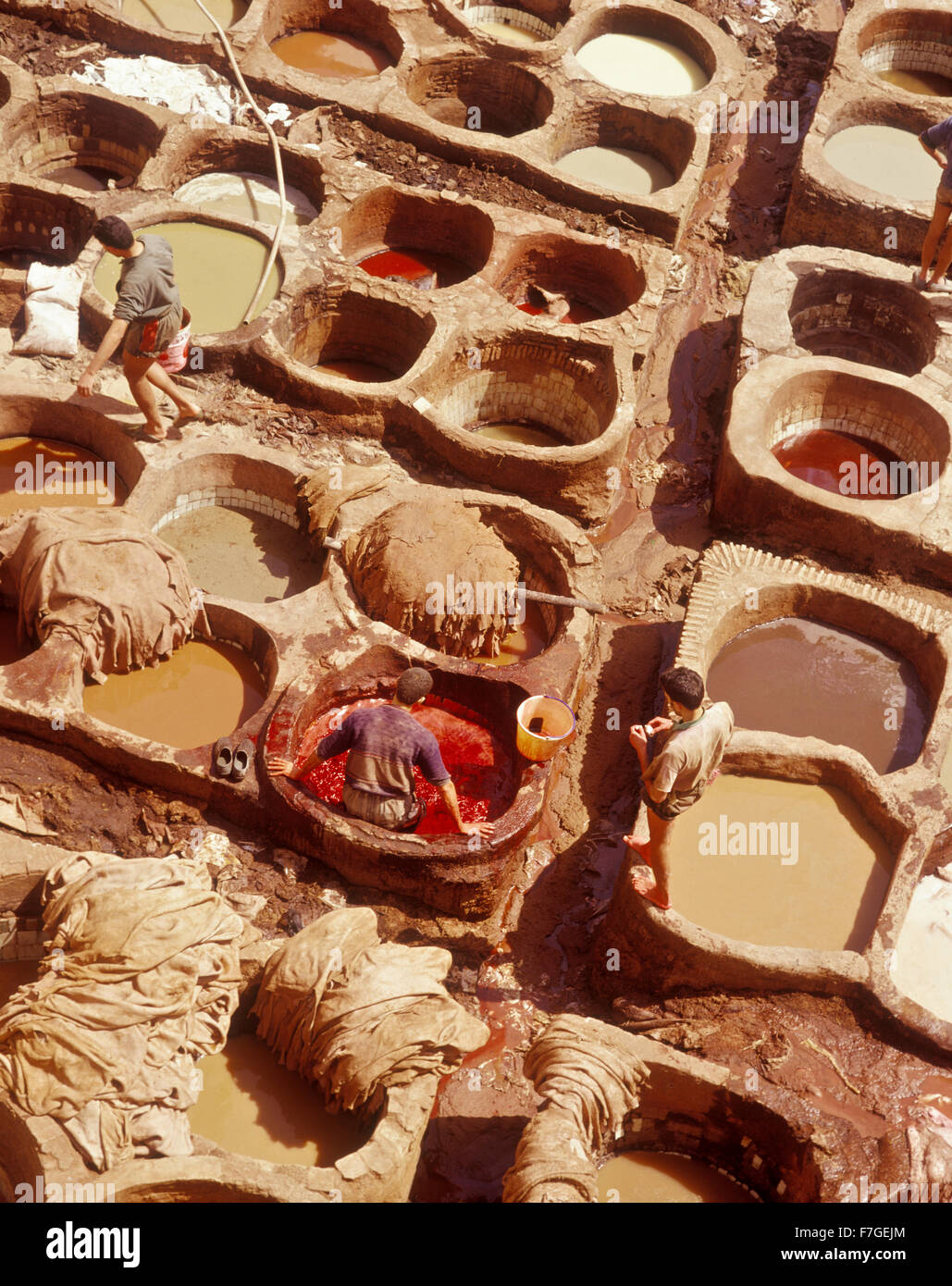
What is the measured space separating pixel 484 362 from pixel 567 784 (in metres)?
4.59

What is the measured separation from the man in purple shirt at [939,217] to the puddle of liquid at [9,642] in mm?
9282

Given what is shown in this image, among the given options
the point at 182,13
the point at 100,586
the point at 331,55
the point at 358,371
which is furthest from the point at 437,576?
the point at 182,13

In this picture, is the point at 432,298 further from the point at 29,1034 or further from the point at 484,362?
the point at 29,1034

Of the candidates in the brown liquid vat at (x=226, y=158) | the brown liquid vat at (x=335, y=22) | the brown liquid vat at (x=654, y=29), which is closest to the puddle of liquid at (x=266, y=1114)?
the brown liquid vat at (x=226, y=158)

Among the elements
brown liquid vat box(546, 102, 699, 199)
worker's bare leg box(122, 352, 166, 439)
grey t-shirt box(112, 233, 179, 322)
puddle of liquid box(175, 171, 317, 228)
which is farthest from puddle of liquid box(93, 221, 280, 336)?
brown liquid vat box(546, 102, 699, 199)

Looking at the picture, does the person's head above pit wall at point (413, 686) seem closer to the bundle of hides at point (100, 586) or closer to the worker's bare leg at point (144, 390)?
the bundle of hides at point (100, 586)

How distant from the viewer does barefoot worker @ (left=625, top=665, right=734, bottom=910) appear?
7875mm

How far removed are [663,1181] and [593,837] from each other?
2.65 meters

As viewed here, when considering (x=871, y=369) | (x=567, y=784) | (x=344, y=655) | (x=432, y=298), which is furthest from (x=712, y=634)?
(x=432, y=298)

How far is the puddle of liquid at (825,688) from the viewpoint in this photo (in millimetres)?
10328

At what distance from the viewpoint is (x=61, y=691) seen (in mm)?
9438

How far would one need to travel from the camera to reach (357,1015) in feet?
25.3

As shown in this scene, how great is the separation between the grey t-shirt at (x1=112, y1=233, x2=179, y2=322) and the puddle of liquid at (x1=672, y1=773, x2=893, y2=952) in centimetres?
578

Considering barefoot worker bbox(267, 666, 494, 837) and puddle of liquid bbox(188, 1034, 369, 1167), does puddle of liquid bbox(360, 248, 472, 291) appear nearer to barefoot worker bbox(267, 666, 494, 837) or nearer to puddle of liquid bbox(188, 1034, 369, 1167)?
barefoot worker bbox(267, 666, 494, 837)
